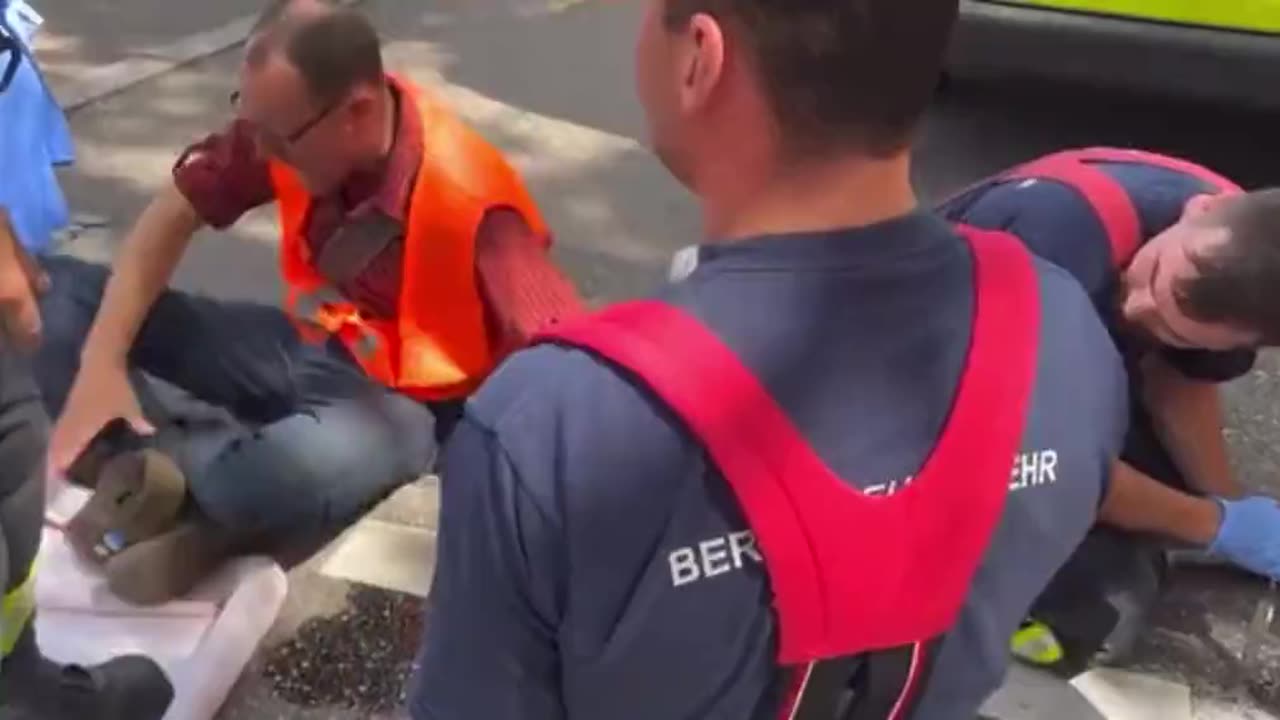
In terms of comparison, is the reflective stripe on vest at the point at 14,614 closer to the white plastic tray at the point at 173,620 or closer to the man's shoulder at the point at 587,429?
the white plastic tray at the point at 173,620

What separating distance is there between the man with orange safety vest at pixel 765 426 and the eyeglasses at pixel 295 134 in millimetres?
1266

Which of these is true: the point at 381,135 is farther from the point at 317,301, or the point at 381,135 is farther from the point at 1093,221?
the point at 1093,221

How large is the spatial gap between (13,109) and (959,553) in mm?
2104

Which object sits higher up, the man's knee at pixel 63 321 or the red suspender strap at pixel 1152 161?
the red suspender strap at pixel 1152 161

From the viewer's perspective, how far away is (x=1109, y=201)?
7.66ft

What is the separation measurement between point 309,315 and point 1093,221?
1264 mm

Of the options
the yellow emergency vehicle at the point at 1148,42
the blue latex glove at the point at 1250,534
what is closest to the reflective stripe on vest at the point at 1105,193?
the blue latex glove at the point at 1250,534

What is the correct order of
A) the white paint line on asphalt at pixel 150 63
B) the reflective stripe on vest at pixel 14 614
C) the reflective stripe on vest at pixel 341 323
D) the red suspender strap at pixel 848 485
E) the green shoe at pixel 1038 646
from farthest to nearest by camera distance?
the white paint line on asphalt at pixel 150 63, the reflective stripe on vest at pixel 341 323, the green shoe at pixel 1038 646, the reflective stripe on vest at pixel 14 614, the red suspender strap at pixel 848 485

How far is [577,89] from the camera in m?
4.74

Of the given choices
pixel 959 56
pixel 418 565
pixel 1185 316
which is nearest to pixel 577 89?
pixel 959 56

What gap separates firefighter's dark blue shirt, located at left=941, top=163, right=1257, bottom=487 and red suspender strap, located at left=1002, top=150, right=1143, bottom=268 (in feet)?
0.04

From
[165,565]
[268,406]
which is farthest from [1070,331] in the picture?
[268,406]

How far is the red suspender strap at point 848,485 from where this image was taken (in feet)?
3.89

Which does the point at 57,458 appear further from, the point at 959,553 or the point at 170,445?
the point at 959,553
